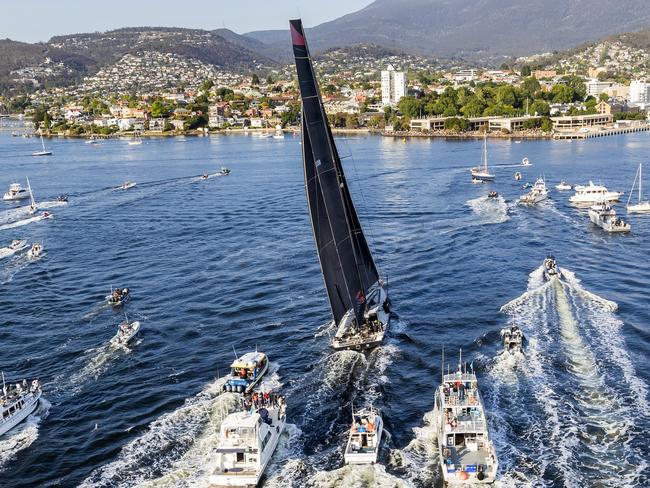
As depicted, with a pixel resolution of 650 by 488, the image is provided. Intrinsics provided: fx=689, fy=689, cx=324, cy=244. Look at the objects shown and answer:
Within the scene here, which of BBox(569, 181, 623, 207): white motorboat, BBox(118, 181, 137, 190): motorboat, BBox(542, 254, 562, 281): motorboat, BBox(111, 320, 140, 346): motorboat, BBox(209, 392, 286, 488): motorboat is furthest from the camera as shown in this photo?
BBox(118, 181, 137, 190): motorboat

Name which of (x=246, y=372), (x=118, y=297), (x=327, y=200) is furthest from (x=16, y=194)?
(x=246, y=372)

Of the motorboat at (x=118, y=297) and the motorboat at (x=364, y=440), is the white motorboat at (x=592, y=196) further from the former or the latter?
the motorboat at (x=364, y=440)

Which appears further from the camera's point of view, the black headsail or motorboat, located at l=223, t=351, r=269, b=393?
the black headsail

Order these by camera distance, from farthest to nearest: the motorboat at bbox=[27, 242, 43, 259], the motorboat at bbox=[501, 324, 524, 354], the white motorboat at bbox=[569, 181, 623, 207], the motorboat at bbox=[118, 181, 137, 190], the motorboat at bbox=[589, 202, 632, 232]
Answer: the motorboat at bbox=[118, 181, 137, 190] → the white motorboat at bbox=[569, 181, 623, 207] → the motorboat at bbox=[589, 202, 632, 232] → the motorboat at bbox=[27, 242, 43, 259] → the motorboat at bbox=[501, 324, 524, 354]

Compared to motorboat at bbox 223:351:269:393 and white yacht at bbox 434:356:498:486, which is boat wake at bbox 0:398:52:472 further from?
white yacht at bbox 434:356:498:486

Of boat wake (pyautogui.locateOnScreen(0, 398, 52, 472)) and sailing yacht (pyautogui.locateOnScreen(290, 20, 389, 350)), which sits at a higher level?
sailing yacht (pyautogui.locateOnScreen(290, 20, 389, 350))

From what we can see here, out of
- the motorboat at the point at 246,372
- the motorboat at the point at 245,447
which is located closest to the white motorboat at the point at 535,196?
the motorboat at the point at 246,372

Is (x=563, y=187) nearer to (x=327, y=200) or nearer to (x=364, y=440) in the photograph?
(x=327, y=200)

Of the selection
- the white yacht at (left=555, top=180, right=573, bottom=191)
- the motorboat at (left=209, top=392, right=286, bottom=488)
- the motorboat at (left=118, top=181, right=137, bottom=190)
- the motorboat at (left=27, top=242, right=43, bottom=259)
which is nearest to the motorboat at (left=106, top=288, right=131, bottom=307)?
the motorboat at (left=27, top=242, right=43, bottom=259)
